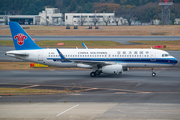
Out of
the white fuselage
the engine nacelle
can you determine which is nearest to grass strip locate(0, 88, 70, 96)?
the engine nacelle

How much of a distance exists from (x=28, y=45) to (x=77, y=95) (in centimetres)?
1692

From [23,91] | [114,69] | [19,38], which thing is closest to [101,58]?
[114,69]

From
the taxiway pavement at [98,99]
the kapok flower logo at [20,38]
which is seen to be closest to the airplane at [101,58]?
the kapok flower logo at [20,38]

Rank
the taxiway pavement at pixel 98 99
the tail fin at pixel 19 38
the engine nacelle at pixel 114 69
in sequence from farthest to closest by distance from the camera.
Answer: the tail fin at pixel 19 38 < the engine nacelle at pixel 114 69 < the taxiway pavement at pixel 98 99

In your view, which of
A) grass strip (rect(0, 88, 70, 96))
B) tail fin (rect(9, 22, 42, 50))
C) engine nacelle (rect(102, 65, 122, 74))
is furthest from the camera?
tail fin (rect(9, 22, 42, 50))

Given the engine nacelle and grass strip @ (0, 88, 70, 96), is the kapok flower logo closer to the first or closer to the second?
grass strip @ (0, 88, 70, 96)

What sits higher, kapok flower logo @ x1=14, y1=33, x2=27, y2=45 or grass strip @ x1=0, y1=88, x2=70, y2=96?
kapok flower logo @ x1=14, y1=33, x2=27, y2=45

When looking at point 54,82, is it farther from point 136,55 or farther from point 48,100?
point 136,55

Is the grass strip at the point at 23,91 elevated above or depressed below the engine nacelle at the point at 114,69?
below

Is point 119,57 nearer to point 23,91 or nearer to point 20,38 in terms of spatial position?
point 20,38

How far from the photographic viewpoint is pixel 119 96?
2644cm

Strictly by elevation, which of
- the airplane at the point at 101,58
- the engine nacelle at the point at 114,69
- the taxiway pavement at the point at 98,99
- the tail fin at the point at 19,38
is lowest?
the taxiway pavement at the point at 98,99

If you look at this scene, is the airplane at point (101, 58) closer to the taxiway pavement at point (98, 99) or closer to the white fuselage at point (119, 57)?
the white fuselage at point (119, 57)

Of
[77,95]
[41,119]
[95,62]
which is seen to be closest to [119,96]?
[77,95]
